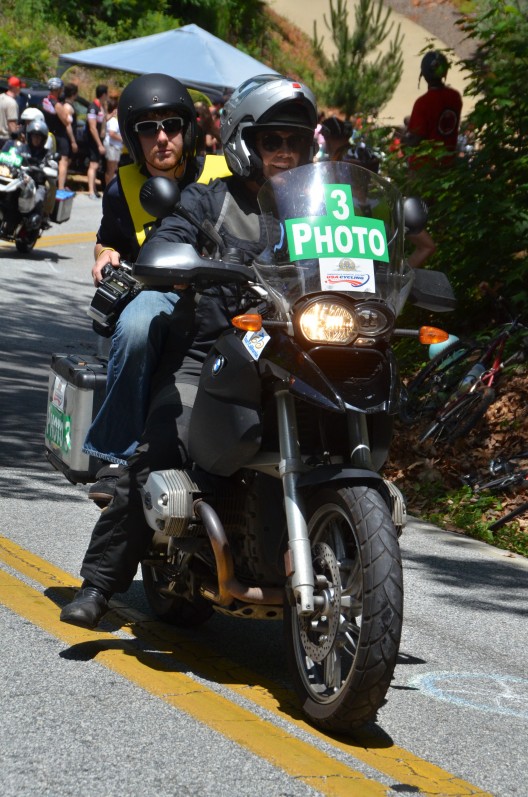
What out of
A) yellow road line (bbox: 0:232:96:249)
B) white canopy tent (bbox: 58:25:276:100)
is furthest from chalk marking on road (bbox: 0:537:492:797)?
white canopy tent (bbox: 58:25:276:100)

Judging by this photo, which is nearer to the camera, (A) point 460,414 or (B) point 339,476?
(B) point 339,476

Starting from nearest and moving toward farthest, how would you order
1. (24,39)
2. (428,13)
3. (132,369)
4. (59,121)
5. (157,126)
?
(132,369)
(157,126)
(59,121)
(24,39)
(428,13)

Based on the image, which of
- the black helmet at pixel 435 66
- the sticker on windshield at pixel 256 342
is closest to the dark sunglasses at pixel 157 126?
the sticker on windshield at pixel 256 342

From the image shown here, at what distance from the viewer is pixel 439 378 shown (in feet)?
31.1

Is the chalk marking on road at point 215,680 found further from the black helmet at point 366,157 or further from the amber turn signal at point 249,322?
the black helmet at point 366,157

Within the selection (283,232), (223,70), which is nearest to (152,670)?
(283,232)

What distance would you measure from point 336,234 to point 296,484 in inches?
31.0

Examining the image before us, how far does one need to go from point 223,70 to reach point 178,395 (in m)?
19.7

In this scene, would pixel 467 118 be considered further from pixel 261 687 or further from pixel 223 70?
pixel 223 70

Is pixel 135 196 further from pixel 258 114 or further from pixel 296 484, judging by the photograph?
pixel 296 484

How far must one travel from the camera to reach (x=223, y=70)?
2355 centimetres

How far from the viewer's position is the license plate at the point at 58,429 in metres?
5.78

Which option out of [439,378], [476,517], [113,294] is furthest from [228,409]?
[439,378]

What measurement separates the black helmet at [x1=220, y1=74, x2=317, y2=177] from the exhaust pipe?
128cm
